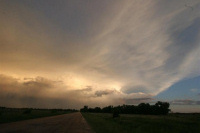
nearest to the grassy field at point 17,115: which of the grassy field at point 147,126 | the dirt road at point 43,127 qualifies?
the dirt road at point 43,127

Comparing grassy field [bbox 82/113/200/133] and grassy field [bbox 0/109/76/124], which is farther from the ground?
grassy field [bbox 0/109/76/124]

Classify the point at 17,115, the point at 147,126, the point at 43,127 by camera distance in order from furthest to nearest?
the point at 17,115
the point at 147,126
the point at 43,127

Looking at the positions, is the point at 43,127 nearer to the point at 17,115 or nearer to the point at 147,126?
the point at 147,126

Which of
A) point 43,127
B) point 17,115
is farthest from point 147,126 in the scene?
point 17,115

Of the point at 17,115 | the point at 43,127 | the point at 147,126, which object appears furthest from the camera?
the point at 17,115

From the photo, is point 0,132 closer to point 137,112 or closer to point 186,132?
point 186,132

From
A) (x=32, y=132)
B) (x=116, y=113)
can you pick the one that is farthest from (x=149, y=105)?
(x=32, y=132)

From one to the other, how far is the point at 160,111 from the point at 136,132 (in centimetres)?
10398

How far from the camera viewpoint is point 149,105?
420 ft

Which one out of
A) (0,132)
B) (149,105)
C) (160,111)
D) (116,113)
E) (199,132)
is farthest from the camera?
(149,105)

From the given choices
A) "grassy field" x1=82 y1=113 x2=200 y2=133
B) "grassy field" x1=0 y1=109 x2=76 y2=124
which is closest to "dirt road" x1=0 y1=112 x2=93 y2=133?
"grassy field" x1=82 y1=113 x2=200 y2=133

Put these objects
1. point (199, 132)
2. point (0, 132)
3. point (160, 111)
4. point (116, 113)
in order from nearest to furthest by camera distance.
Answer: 1. point (0, 132)
2. point (199, 132)
3. point (116, 113)
4. point (160, 111)

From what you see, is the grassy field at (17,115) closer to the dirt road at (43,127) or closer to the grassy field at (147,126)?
the dirt road at (43,127)

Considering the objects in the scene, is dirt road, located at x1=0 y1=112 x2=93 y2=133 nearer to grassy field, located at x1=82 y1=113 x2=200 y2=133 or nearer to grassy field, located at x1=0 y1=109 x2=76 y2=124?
grassy field, located at x1=82 y1=113 x2=200 y2=133
